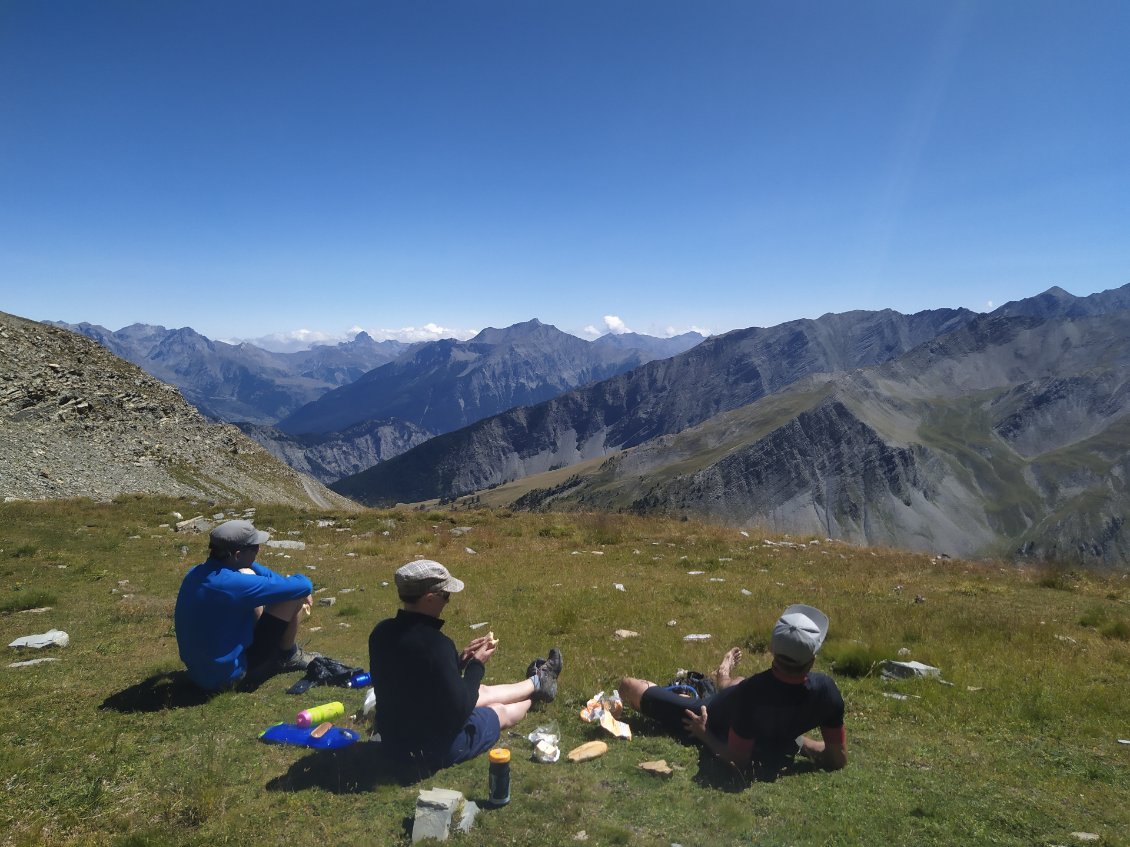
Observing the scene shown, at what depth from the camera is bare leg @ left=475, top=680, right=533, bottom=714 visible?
7.75 meters

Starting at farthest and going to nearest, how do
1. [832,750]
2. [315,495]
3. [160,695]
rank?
[315,495] → [160,695] → [832,750]

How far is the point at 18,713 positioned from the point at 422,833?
603cm

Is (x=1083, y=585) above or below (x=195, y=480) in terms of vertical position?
below

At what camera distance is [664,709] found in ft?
25.4

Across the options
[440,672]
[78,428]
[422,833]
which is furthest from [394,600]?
[78,428]

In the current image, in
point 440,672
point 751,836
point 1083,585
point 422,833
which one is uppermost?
point 440,672

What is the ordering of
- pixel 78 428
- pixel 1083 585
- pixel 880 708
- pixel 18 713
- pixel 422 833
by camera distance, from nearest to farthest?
1. pixel 422 833
2. pixel 18 713
3. pixel 880 708
4. pixel 1083 585
5. pixel 78 428

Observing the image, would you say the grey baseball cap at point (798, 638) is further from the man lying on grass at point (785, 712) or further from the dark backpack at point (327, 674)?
the dark backpack at point (327, 674)

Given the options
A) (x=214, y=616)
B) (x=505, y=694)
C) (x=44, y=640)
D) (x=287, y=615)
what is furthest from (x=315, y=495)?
(x=505, y=694)

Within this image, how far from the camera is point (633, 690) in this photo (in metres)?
8.13

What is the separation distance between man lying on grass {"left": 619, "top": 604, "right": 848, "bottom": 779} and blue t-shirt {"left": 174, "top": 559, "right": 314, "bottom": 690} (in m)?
6.37

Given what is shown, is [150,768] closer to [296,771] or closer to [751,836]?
[296,771]

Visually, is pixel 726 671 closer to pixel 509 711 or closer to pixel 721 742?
pixel 721 742

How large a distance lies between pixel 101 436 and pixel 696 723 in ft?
160
